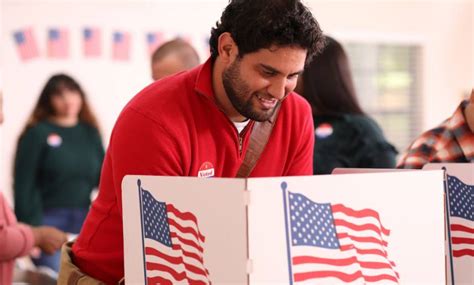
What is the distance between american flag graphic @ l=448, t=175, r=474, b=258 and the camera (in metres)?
1.98

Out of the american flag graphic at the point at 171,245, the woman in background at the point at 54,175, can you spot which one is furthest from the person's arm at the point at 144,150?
the woman in background at the point at 54,175

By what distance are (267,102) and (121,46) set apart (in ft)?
15.5

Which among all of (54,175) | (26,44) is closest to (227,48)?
(54,175)

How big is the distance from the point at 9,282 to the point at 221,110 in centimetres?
144

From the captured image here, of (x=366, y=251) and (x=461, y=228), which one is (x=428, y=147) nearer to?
(x=461, y=228)

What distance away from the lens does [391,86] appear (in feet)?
26.8

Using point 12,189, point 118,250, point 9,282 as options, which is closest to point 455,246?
point 118,250

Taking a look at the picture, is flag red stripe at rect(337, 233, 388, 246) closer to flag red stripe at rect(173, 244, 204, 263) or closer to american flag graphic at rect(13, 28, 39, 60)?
flag red stripe at rect(173, 244, 204, 263)

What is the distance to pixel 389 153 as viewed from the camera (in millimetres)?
3281

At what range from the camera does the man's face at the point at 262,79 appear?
1.88 metres

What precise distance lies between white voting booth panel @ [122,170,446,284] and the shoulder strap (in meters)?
0.37

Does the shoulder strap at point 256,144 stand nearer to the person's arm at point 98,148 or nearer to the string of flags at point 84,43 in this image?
the person's arm at point 98,148

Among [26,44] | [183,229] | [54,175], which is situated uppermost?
[26,44]

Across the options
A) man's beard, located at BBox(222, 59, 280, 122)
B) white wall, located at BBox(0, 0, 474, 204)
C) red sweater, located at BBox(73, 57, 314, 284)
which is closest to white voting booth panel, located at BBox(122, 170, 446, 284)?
red sweater, located at BBox(73, 57, 314, 284)
